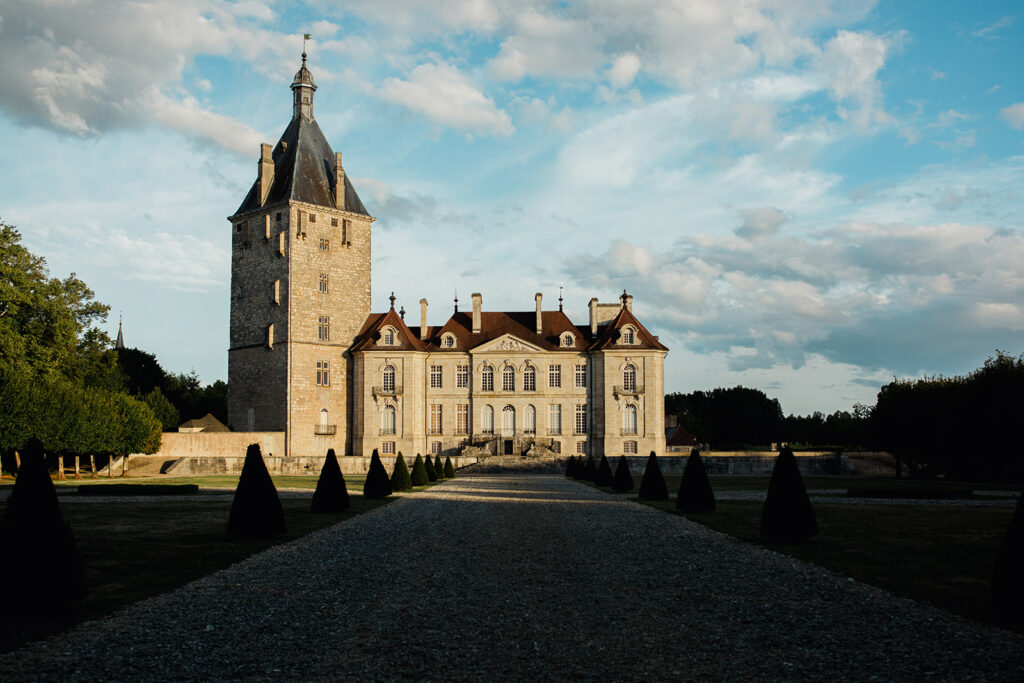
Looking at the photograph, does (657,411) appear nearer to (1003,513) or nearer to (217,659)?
(1003,513)

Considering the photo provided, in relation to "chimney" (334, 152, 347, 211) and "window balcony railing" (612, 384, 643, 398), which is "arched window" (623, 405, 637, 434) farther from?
"chimney" (334, 152, 347, 211)

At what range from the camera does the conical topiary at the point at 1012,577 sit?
25.5 feet

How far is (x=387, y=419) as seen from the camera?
5331 cm

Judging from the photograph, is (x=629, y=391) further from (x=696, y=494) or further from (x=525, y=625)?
(x=525, y=625)

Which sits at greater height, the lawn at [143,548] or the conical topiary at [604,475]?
the lawn at [143,548]

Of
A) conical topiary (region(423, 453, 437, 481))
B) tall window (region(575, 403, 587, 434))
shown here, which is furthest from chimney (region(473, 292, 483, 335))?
conical topiary (region(423, 453, 437, 481))

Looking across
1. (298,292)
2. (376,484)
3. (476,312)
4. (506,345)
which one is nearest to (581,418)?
(506,345)

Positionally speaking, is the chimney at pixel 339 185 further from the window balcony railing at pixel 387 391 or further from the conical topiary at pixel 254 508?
the conical topiary at pixel 254 508

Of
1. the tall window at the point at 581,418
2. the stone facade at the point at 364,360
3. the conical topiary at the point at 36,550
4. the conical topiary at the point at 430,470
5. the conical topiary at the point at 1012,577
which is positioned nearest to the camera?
the conical topiary at the point at 1012,577

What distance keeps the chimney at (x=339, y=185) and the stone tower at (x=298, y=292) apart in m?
0.06

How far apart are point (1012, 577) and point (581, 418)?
153 feet

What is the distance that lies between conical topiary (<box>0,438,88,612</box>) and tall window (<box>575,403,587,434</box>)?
153 ft

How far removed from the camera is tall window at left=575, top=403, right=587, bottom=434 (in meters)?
54.2

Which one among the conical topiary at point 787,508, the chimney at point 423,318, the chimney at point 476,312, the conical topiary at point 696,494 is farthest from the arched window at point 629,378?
the conical topiary at point 787,508
